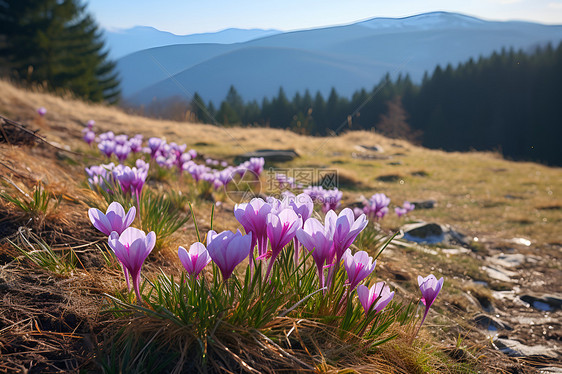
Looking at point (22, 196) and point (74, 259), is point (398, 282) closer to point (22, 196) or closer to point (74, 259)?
point (74, 259)

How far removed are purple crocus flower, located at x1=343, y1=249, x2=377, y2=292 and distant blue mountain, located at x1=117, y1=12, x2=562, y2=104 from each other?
361 centimetres

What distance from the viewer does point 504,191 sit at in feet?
43.2

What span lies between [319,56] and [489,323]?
4.66 meters

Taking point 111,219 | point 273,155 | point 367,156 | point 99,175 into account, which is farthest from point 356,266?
point 367,156

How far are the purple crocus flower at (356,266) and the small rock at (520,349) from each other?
2098mm

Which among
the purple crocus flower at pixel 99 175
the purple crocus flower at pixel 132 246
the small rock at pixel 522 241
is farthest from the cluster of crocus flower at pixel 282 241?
the small rock at pixel 522 241

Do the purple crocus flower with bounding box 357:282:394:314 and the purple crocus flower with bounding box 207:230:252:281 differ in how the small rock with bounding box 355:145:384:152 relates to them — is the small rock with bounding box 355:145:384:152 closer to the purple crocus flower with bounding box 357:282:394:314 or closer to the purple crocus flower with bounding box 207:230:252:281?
the purple crocus flower with bounding box 357:282:394:314

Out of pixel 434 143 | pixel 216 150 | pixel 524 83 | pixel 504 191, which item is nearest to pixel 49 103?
pixel 216 150

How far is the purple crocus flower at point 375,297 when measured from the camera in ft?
5.74

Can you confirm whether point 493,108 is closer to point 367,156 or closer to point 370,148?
point 370,148

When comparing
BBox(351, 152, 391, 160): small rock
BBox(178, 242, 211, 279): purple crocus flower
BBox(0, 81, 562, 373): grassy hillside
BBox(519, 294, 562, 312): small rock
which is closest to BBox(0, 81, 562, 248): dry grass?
BBox(0, 81, 562, 373): grassy hillside

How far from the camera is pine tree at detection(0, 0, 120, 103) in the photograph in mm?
31609

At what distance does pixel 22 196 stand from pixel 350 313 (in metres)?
2.86

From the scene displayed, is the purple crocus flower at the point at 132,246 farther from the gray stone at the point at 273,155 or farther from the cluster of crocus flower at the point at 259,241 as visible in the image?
the gray stone at the point at 273,155
